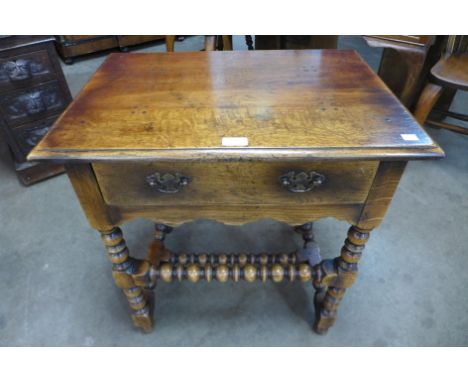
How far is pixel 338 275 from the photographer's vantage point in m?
0.84

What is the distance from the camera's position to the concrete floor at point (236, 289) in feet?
3.32

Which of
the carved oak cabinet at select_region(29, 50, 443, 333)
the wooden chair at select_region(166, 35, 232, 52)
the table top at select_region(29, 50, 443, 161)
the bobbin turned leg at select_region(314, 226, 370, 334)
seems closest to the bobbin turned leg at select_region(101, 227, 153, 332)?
the carved oak cabinet at select_region(29, 50, 443, 333)

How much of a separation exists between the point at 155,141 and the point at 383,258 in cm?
102

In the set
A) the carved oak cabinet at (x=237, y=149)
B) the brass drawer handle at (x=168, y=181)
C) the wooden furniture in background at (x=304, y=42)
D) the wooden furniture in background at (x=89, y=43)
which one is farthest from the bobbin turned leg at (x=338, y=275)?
the wooden furniture in background at (x=89, y=43)

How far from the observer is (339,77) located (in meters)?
0.82

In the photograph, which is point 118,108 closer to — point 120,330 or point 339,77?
point 339,77

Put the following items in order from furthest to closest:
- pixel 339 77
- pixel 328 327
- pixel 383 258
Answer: pixel 383 258 → pixel 328 327 → pixel 339 77

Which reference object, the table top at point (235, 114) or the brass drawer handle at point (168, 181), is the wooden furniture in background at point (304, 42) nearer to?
the table top at point (235, 114)

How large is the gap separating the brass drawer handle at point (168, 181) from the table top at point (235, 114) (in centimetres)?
6

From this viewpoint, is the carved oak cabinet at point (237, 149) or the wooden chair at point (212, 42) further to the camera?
the wooden chair at point (212, 42)

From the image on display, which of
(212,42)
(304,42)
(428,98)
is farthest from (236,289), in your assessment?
(304,42)

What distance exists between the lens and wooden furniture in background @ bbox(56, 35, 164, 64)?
9.45 feet

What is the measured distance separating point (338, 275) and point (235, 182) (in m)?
0.41

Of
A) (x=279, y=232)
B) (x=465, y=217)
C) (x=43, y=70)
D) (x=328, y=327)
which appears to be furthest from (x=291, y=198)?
(x=43, y=70)
